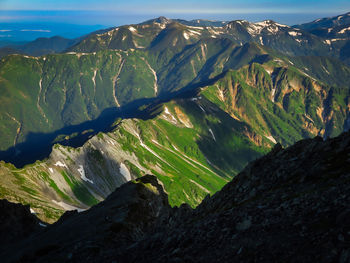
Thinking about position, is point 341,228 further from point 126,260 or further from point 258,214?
point 126,260

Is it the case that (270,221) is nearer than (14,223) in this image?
Yes

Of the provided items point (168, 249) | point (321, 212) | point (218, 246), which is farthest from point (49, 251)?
point (321, 212)

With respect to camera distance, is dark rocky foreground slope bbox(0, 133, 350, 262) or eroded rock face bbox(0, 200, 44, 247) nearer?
dark rocky foreground slope bbox(0, 133, 350, 262)

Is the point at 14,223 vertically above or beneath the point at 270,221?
beneath

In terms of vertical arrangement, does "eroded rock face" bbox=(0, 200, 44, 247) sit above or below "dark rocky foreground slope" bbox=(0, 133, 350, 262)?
below

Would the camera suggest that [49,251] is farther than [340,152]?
Yes

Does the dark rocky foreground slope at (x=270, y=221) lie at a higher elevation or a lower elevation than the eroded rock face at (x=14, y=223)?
higher

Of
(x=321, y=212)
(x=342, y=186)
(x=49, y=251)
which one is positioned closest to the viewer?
(x=321, y=212)

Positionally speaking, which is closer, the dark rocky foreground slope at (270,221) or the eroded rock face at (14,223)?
the dark rocky foreground slope at (270,221)
